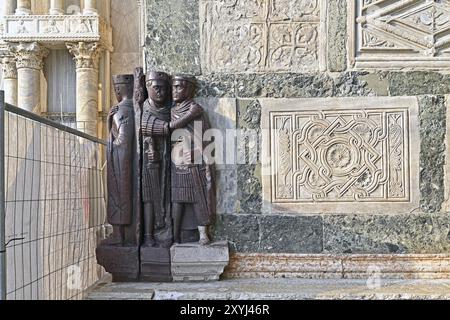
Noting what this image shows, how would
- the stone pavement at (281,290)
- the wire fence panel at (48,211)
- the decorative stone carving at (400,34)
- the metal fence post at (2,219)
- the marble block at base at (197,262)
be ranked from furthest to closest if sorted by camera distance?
the decorative stone carving at (400,34) < the marble block at base at (197,262) < the stone pavement at (281,290) < the wire fence panel at (48,211) < the metal fence post at (2,219)

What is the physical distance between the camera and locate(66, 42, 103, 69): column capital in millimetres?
9641

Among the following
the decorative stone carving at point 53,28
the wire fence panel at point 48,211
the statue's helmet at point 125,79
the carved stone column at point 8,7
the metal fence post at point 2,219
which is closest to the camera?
the metal fence post at point 2,219

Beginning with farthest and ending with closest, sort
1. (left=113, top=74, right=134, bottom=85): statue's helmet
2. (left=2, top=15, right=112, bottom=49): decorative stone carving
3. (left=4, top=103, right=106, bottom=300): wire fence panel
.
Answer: (left=2, top=15, right=112, bottom=49): decorative stone carving < (left=113, top=74, right=134, bottom=85): statue's helmet < (left=4, top=103, right=106, bottom=300): wire fence panel

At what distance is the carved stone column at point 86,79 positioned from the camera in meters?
9.64

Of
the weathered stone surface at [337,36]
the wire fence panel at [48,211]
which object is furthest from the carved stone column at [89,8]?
the weathered stone surface at [337,36]

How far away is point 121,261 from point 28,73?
753 centimetres

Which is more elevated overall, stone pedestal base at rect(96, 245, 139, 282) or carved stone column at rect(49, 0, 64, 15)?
carved stone column at rect(49, 0, 64, 15)

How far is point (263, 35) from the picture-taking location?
132 inches

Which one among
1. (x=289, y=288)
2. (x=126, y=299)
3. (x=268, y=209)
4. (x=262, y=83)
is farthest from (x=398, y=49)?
(x=126, y=299)

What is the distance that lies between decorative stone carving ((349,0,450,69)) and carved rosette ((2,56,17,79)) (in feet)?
27.6

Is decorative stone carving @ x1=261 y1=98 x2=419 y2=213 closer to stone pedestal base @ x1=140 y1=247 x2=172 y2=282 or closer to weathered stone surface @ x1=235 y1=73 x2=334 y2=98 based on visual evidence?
weathered stone surface @ x1=235 y1=73 x2=334 y2=98

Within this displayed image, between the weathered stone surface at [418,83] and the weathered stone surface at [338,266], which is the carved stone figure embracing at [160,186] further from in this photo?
the weathered stone surface at [418,83]

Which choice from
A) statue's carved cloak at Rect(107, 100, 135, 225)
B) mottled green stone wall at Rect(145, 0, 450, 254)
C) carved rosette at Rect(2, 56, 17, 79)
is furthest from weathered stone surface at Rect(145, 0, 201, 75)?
carved rosette at Rect(2, 56, 17, 79)

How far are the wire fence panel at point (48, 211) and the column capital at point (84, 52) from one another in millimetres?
6096
